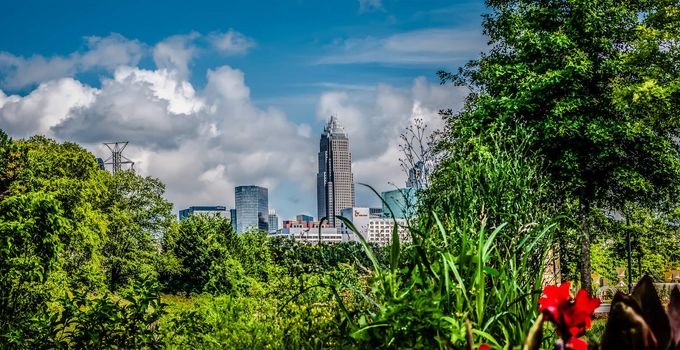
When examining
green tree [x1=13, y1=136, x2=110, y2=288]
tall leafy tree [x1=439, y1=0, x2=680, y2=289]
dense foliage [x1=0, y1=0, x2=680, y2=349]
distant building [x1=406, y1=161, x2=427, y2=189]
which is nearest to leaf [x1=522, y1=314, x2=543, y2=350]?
dense foliage [x1=0, y1=0, x2=680, y2=349]

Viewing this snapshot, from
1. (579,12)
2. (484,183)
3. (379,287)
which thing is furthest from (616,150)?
(379,287)

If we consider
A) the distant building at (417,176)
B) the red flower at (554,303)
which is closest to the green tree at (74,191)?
the distant building at (417,176)

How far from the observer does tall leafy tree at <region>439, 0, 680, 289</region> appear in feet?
56.7

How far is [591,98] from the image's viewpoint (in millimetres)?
18094

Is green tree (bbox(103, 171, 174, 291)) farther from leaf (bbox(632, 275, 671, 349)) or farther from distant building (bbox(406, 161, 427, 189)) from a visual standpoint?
leaf (bbox(632, 275, 671, 349))

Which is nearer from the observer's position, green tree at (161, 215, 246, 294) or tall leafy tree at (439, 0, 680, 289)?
tall leafy tree at (439, 0, 680, 289)

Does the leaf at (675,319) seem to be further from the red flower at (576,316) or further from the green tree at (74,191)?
the green tree at (74,191)

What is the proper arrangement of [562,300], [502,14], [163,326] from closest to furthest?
[562,300], [163,326], [502,14]

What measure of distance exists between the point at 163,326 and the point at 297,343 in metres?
1.91

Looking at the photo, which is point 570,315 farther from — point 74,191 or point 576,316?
point 74,191

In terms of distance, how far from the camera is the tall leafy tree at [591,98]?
56.7ft

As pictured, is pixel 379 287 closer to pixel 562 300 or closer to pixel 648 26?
pixel 562 300

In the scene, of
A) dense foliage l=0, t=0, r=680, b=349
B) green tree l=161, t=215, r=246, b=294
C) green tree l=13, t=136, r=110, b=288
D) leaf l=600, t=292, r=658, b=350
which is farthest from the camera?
green tree l=161, t=215, r=246, b=294

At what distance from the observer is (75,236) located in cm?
2923
